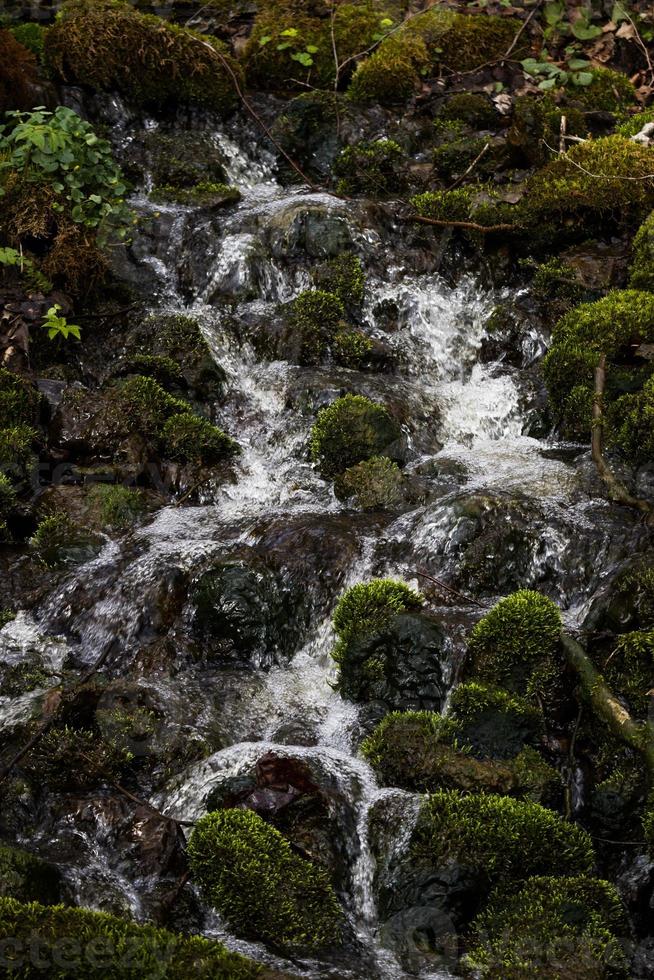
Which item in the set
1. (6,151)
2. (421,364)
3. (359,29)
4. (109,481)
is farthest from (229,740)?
(359,29)

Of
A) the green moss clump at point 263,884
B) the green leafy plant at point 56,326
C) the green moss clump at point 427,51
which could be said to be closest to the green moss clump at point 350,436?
the green leafy plant at point 56,326

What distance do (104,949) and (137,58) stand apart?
1168 centimetres

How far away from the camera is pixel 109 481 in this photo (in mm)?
8086

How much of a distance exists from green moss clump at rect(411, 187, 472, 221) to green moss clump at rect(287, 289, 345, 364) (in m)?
1.84

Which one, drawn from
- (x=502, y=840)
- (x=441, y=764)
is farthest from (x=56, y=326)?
(x=502, y=840)

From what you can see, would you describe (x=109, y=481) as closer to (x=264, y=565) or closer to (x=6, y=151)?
(x=264, y=565)

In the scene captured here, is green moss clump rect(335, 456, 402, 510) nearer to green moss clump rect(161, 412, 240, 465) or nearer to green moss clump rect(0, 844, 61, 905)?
green moss clump rect(161, 412, 240, 465)

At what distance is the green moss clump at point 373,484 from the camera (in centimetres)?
771

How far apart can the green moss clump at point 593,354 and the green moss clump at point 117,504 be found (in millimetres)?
4014

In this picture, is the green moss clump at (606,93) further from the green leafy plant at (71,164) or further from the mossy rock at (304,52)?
the green leafy plant at (71,164)

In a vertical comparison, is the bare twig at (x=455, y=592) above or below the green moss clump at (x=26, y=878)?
above

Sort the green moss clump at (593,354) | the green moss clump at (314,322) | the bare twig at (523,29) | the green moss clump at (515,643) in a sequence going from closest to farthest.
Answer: the green moss clump at (515,643)
the green moss clump at (593,354)
the green moss clump at (314,322)
the bare twig at (523,29)

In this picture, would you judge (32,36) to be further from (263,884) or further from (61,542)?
(263,884)

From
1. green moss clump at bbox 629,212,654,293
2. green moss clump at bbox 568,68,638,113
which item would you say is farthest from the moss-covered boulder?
green moss clump at bbox 568,68,638,113
